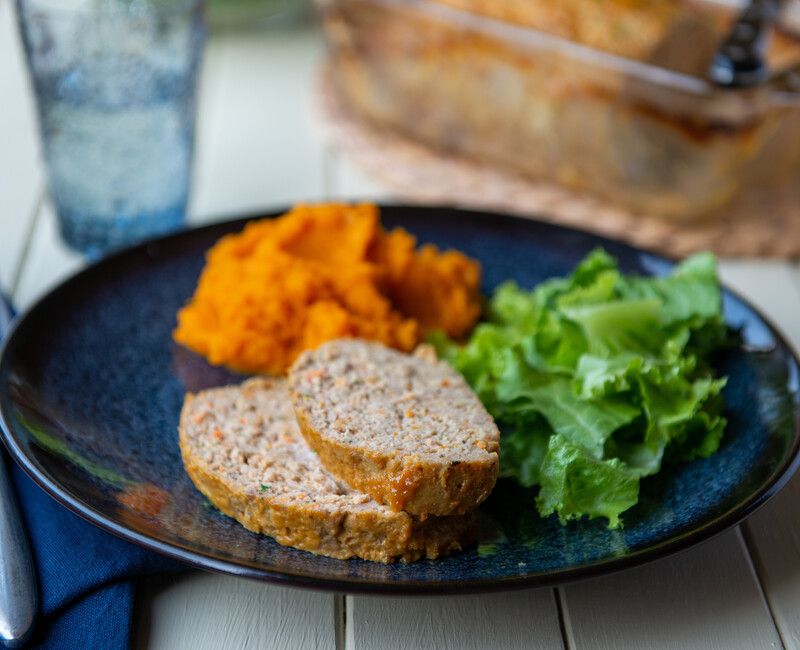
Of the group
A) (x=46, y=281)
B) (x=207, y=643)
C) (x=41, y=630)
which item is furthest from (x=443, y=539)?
(x=46, y=281)

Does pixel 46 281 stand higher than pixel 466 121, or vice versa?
pixel 466 121

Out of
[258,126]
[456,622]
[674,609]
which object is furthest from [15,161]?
[674,609]

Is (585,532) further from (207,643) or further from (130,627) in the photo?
(130,627)

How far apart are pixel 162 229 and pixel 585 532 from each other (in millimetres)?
1949

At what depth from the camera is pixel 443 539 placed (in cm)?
192

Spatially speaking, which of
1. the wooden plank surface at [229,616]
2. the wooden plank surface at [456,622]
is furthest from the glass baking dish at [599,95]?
the wooden plank surface at [229,616]

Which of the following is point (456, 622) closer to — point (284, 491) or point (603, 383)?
point (284, 491)

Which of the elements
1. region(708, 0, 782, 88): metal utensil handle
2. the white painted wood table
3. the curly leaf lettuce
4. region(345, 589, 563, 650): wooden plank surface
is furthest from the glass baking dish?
region(345, 589, 563, 650): wooden plank surface

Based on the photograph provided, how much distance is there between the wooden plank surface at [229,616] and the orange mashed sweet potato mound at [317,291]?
2.14 feet

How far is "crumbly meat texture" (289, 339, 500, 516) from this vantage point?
192 cm

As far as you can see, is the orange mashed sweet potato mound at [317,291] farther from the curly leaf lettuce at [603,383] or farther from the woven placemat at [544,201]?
the woven placemat at [544,201]

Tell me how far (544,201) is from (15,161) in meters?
2.00

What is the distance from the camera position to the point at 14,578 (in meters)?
1.90

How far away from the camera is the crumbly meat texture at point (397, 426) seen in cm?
192
